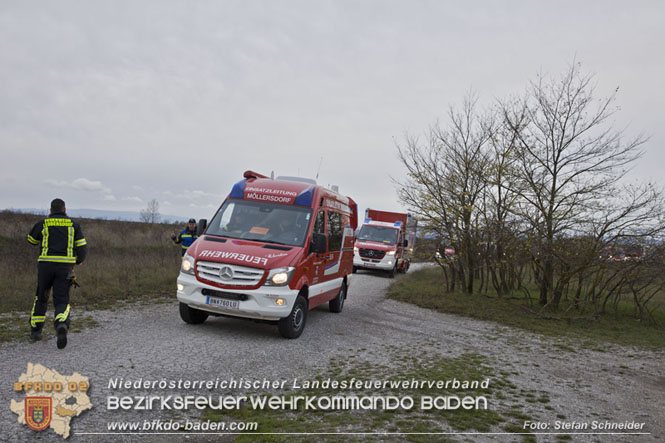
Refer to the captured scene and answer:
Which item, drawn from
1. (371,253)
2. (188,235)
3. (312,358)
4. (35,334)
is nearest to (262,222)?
(312,358)

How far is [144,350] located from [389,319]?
234 inches

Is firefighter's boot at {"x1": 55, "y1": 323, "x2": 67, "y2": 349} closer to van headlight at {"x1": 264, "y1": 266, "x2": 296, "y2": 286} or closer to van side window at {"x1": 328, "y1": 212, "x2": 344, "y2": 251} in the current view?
van headlight at {"x1": 264, "y1": 266, "x2": 296, "y2": 286}

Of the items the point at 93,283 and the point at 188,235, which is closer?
the point at 93,283

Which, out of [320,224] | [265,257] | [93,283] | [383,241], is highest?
[320,224]

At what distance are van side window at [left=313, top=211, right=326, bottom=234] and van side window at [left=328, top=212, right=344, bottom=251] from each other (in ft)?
1.26

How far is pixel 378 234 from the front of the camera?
2262cm

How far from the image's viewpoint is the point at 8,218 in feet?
99.5

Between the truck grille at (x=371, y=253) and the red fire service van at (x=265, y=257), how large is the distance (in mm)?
11949

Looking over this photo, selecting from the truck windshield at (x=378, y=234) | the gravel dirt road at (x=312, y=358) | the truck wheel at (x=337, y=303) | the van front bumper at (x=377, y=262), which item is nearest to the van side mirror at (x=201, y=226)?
the gravel dirt road at (x=312, y=358)

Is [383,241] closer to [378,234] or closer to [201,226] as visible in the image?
[378,234]

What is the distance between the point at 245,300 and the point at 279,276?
2.11ft

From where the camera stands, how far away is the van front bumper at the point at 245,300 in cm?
728

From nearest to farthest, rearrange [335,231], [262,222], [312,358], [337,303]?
[312,358], [262,222], [335,231], [337,303]

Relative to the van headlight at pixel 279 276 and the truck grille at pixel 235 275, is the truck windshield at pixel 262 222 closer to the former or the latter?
the van headlight at pixel 279 276
